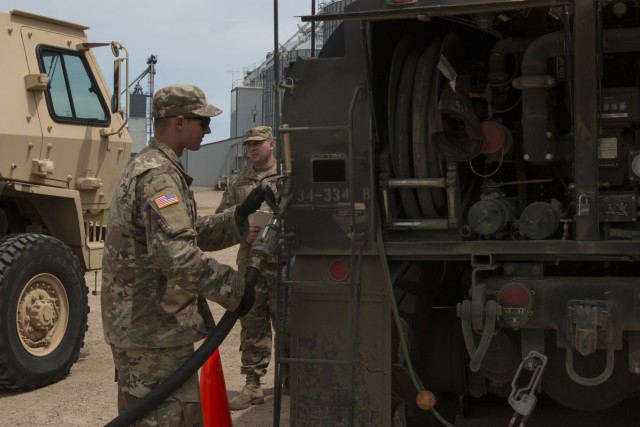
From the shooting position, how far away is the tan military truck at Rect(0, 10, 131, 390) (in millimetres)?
7348

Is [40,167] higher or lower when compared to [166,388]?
higher

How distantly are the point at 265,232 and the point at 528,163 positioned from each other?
52.4 inches

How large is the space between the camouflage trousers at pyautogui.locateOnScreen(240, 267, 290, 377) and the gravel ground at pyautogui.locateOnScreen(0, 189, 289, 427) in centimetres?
31

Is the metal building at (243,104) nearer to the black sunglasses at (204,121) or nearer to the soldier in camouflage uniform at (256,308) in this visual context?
the soldier in camouflage uniform at (256,308)

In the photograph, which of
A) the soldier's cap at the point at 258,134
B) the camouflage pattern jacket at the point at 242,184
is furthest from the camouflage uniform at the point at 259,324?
the soldier's cap at the point at 258,134

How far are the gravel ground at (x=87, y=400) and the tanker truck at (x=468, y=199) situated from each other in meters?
1.85

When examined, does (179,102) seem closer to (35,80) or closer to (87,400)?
(87,400)

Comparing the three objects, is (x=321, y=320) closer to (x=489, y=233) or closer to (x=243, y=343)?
(x=489, y=233)

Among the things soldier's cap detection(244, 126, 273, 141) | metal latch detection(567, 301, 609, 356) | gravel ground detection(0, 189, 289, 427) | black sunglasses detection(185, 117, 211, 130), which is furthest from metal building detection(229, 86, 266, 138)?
metal latch detection(567, 301, 609, 356)

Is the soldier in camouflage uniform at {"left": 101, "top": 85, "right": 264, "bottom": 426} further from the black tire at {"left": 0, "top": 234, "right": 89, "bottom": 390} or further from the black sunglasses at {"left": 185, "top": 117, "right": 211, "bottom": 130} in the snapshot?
the black tire at {"left": 0, "top": 234, "right": 89, "bottom": 390}

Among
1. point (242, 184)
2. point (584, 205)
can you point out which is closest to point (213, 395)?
point (584, 205)

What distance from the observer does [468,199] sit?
14.8 ft

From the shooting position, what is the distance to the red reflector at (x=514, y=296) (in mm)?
4039

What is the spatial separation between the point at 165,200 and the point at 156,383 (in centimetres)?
84
